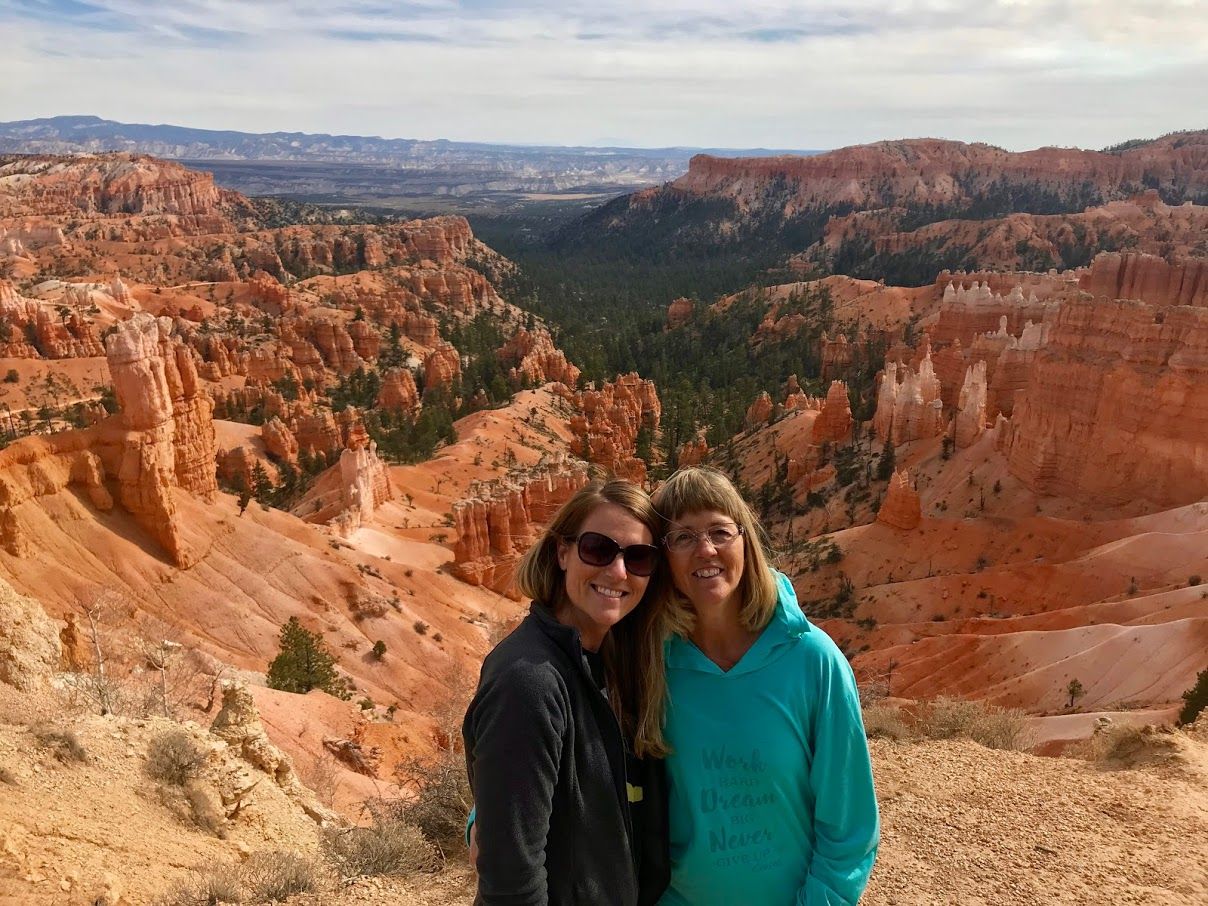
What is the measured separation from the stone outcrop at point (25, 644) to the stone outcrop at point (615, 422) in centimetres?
3294

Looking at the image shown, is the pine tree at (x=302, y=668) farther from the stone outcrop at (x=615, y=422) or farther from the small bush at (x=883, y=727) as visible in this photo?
the stone outcrop at (x=615, y=422)

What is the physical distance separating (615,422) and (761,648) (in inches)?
2084

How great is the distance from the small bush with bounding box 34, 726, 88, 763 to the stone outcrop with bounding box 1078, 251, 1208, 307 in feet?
174

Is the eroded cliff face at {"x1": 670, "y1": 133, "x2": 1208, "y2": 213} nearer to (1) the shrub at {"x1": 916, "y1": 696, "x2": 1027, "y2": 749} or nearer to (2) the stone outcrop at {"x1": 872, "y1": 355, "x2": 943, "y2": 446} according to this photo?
(2) the stone outcrop at {"x1": 872, "y1": 355, "x2": 943, "y2": 446}

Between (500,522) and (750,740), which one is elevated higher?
(750,740)

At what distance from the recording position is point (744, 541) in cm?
349

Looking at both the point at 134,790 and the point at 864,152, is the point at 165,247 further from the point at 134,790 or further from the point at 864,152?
the point at 864,152

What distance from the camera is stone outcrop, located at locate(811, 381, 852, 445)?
45.1 m

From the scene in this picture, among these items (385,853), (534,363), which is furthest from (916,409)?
(385,853)

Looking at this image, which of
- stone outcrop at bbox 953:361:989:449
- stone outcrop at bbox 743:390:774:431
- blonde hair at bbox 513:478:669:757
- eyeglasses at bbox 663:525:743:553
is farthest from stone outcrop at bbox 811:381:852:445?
blonde hair at bbox 513:478:669:757

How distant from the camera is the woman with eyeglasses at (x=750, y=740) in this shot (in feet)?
11.0

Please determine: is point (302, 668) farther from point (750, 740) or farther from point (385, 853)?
point (750, 740)

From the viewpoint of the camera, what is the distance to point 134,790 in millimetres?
8445

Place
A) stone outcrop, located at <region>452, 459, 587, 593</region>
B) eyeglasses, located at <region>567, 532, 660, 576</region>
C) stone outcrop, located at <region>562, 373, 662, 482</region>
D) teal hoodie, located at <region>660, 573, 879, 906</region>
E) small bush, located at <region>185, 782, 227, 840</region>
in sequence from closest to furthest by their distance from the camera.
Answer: eyeglasses, located at <region>567, 532, 660, 576</region>, teal hoodie, located at <region>660, 573, 879, 906</region>, small bush, located at <region>185, 782, 227, 840</region>, stone outcrop, located at <region>452, 459, 587, 593</region>, stone outcrop, located at <region>562, 373, 662, 482</region>
